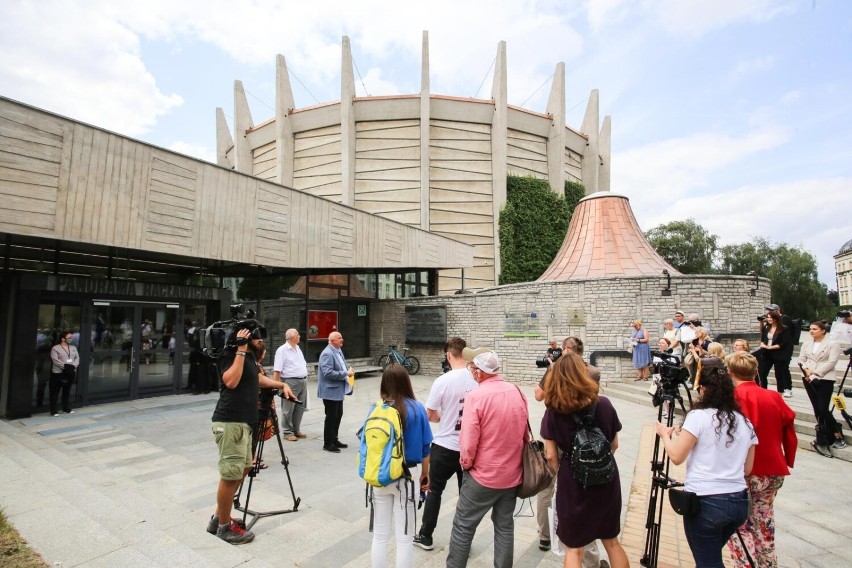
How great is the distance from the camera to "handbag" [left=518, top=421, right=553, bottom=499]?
8.82ft

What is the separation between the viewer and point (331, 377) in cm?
597

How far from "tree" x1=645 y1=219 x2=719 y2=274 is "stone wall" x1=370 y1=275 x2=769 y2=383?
Answer: 82.0 ft

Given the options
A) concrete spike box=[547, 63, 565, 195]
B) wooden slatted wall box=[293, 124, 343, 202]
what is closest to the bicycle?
wooden slatted wall box=[293, 124, 343, 202]

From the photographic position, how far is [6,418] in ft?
23.7

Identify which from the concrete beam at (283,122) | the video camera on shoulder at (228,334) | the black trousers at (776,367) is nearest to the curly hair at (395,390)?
the video camera on shoulder at (228,334)

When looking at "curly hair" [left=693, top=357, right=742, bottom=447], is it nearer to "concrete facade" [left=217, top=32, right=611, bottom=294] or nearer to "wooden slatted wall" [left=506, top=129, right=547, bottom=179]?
"concrete facade" [left=217, top=32, right=611, bottom=294]

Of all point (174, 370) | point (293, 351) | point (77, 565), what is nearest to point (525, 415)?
point (77, 565)

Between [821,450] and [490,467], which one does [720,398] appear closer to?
[490,467]

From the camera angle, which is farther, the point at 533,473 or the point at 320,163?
the point at 320,163

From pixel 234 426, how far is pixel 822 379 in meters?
6.76

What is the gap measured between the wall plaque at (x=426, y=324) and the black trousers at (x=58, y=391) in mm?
9820

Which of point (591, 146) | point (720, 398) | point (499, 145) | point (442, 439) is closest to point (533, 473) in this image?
point (442, 439)

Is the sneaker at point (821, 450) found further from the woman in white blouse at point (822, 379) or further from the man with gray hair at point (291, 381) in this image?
the man with gray hair at point (291, 381)

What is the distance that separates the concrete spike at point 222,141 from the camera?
29.5 meters
